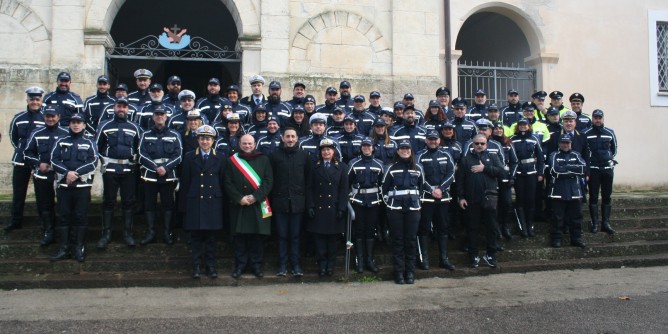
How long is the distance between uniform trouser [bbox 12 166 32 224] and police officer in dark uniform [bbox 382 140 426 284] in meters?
5.14

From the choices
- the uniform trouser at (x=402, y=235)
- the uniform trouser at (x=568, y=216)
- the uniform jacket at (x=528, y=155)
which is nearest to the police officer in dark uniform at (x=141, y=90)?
the uniform trouser at (x=402, y=235)

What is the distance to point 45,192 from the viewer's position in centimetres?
748

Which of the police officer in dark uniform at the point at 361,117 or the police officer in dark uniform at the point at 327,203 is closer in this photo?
the police officer in dark uniform at the point at 327,203

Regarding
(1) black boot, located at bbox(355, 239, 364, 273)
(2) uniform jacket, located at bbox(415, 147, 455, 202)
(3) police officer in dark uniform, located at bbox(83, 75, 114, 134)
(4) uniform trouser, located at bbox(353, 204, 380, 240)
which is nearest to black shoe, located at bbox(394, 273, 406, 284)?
(1) black boot, located at bbox(355, 239, 364, 273)

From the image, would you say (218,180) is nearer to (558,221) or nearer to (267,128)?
(267,128)

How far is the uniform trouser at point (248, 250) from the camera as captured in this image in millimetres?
7137

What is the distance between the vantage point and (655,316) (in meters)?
5.84

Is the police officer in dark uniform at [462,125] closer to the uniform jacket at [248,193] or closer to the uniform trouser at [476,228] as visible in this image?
the uniform trouser at [476,228]

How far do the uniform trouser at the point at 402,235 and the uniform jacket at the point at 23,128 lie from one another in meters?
5.07

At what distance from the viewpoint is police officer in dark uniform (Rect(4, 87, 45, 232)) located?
7797 millimetres

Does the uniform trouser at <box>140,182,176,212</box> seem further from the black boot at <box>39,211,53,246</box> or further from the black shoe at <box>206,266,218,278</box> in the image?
the black boot at <box>39,211,53,246</box>

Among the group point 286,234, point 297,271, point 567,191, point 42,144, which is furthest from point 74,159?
point 567,191

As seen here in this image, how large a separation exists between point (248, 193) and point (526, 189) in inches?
172

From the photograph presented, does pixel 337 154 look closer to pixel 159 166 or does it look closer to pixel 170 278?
pixel 159 166
